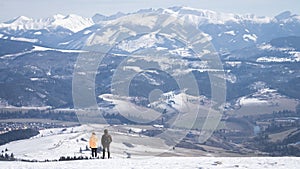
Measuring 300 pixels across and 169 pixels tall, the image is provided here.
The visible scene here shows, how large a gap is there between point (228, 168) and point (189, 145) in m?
153

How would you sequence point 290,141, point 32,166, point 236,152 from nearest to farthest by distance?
1. point 32,166
2. point 236,152
3. point 290,141

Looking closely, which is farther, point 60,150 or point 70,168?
point 60,150

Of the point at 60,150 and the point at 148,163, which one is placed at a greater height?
the point at 148,163

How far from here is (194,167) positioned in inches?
1599

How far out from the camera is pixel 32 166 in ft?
141

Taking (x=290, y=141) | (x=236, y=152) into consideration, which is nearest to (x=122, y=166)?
(x=236, y=152)

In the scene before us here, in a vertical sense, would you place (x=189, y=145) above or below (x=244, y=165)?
below

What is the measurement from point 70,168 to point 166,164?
282 inches

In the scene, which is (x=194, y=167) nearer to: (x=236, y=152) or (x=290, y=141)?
(x=236, y=152)

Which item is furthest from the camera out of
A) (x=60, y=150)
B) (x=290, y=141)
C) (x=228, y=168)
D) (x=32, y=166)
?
(x=290, y=141)

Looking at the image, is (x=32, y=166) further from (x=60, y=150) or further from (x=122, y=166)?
(x=60, y=150)

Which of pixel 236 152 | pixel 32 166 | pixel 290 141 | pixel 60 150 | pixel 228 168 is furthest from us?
pixel 290 141

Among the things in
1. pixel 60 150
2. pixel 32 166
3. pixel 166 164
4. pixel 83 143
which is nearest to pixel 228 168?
pixel 166 164

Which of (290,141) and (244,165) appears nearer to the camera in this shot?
(244,165)
